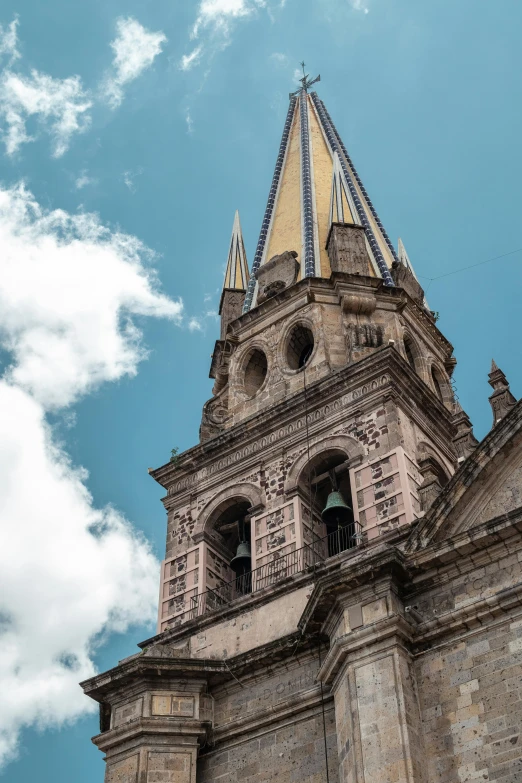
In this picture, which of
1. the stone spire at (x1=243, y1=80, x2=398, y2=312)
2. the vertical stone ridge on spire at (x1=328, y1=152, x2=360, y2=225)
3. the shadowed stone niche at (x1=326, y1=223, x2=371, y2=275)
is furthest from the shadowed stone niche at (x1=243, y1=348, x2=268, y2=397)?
the vertical stone ridge on spire at (x1=328, y1=152, x2=360, y2=225)

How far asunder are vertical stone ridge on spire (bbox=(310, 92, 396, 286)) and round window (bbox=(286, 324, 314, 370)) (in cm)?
269

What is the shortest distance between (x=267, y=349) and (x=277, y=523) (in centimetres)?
570

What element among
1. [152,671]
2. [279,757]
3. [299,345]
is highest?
[299,345]

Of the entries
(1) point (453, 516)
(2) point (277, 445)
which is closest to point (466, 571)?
(1) point (453, 516)

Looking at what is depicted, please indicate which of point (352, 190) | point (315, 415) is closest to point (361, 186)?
point (352, 190)

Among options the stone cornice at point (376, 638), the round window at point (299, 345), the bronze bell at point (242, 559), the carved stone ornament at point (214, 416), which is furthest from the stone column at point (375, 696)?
the round window at point (299, 345)

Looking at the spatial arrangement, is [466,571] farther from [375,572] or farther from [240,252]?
[240,252]

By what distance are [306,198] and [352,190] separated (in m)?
2.01

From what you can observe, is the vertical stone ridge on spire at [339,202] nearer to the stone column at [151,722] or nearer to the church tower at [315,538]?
the church tower at [315,538]

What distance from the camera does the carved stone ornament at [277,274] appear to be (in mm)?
26672

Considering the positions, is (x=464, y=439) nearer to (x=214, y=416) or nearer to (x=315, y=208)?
(x=214, y=416)

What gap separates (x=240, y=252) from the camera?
31.3m

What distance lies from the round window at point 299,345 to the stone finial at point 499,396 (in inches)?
286

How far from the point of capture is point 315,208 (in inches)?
1163
